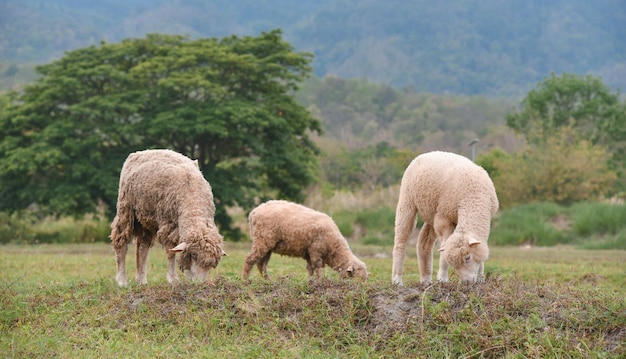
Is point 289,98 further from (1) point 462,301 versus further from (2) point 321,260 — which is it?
(1) point 462,301

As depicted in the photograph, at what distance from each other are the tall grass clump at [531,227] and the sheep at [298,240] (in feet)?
45.9

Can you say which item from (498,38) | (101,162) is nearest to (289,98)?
(101,162)

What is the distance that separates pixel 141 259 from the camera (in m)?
11.2

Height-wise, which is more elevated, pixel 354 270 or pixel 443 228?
pixel 443 228

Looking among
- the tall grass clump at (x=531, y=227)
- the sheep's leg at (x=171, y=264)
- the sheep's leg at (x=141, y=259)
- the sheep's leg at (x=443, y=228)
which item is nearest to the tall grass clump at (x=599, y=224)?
the tall grass clump at (x=531, y=227)

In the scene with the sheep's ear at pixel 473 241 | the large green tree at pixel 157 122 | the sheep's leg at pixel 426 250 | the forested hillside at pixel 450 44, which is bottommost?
the sheep's leg at pixel 426 250

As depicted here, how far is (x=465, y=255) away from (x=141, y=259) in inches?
181

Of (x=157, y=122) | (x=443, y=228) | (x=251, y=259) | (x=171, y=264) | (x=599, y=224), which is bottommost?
(x=599, y=224)

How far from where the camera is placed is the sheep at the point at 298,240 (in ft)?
39.9

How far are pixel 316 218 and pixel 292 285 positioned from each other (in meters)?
3.39

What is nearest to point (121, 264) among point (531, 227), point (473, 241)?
point (473, 241)

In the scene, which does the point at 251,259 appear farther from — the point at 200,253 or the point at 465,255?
the point at 465,255

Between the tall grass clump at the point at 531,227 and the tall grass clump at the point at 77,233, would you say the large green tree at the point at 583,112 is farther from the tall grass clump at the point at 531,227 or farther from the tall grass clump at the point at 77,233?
the tall grass clump at the point at 77,233

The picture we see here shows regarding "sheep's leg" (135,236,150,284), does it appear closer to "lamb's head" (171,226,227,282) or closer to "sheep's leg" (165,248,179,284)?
"sheep's leg" (165,248,179,284)
